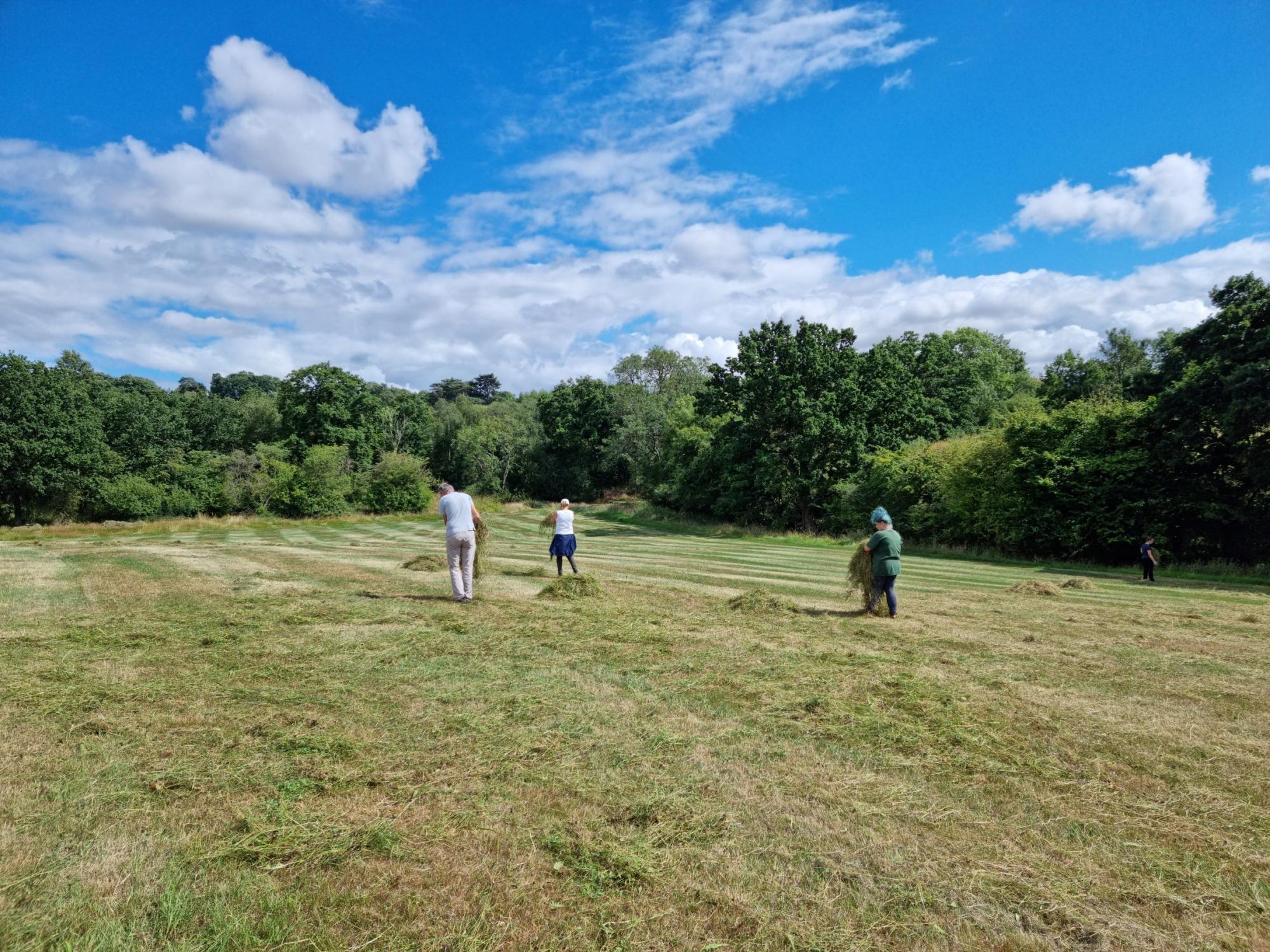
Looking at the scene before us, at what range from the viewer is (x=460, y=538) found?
38.8 ft

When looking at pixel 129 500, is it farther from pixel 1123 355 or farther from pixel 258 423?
pixel 1123 355

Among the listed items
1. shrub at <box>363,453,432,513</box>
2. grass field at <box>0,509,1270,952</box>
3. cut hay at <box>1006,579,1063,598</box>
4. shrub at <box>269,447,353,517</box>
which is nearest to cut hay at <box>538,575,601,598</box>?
grass field at <box>0,509,1270,952</box>

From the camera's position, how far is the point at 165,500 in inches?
2216

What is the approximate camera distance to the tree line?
2631cm

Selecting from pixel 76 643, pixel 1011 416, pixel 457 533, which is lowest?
pixel 76 643

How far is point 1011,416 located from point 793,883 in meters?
33.6

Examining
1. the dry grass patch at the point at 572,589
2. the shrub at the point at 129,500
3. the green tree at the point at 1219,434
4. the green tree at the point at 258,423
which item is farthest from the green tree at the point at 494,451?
the dry grass patch at the point at 572,589

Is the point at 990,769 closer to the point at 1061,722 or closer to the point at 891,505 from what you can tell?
the point at 1061,722

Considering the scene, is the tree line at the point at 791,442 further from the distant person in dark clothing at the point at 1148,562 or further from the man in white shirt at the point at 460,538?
the man in white shirt at the point at 460,538

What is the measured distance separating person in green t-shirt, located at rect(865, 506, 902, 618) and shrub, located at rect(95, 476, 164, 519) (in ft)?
202

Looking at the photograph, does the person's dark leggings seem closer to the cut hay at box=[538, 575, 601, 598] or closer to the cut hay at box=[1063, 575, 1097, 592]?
the cut hay at box=[538, 575, 601, 598]

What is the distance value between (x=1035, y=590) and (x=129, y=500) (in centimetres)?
6415

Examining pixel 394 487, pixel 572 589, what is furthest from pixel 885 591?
pixel 394 487

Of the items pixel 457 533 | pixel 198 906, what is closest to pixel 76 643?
pixel 457 533
